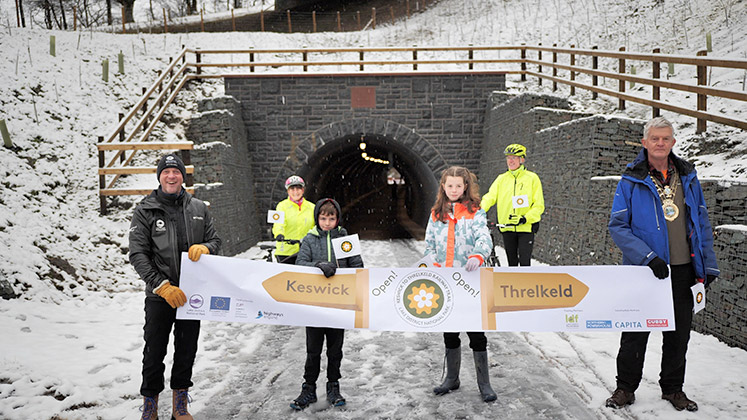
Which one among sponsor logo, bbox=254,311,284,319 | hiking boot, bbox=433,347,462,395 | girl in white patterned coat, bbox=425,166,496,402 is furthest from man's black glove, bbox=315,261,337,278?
hiking boot, bbox=433,347,462,395

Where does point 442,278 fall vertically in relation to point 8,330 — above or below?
above

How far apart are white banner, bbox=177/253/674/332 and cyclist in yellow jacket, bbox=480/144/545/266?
2.30m

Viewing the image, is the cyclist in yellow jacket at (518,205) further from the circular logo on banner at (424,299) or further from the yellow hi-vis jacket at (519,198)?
the circular logo on banner at (424,299)

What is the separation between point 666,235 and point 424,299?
70.8 inches

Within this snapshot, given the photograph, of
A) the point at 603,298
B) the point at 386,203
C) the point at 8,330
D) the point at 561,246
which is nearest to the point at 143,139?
the point at 8,330

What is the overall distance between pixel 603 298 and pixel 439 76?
1194 cm

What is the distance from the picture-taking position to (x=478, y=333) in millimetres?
4219

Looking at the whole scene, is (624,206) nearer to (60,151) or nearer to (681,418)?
(681,418)

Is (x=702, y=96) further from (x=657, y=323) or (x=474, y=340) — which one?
(x=474, y=340)

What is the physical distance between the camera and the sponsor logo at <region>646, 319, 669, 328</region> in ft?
12.8

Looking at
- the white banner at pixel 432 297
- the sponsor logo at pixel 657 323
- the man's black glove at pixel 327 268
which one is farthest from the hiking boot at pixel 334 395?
the sponsor logo at pixel 657 323

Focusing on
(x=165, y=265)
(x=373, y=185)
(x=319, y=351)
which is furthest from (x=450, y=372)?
(x=373, y=185)

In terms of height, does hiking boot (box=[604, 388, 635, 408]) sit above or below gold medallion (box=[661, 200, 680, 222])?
below

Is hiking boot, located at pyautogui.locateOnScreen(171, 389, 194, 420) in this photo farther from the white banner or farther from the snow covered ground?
the white banner
